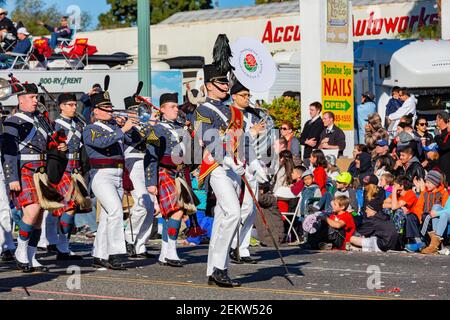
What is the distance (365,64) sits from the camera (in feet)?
86.1

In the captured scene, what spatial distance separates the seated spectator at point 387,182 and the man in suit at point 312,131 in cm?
297

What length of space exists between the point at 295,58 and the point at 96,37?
1881cm

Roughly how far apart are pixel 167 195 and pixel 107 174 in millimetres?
901

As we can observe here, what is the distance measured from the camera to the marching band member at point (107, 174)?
14.5 meters

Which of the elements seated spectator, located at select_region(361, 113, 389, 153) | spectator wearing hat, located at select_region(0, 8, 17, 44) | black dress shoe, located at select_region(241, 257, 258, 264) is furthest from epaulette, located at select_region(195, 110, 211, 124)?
spectator wearing hat, located at select_region(0, 8, 17, 44)

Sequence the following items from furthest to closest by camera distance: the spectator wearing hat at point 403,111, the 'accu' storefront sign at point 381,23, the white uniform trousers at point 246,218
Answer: the 'accu' storefront sign at point 381,23 → the spectator wearing hat at point 403,111 → the white uniform trousers at point 246,218

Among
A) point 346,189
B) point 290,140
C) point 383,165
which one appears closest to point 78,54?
point 290,140

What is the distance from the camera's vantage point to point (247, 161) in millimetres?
13320

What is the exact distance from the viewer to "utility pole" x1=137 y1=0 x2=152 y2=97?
69.9 feet

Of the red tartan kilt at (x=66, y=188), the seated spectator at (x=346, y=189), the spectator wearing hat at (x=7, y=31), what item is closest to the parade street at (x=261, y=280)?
the red tartan kilt at (x=66, y=188)

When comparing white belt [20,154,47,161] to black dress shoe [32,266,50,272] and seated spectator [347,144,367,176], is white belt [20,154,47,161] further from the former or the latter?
seated spectator [347,144,367,176]

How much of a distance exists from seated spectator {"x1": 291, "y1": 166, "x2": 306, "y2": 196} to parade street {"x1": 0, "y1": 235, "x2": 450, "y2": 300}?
2693 millimetres

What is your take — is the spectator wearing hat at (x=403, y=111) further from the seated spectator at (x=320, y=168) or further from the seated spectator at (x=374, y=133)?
the seated spectator at (x=320, y=168)

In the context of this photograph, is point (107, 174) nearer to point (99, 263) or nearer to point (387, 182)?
point (99, 263)
